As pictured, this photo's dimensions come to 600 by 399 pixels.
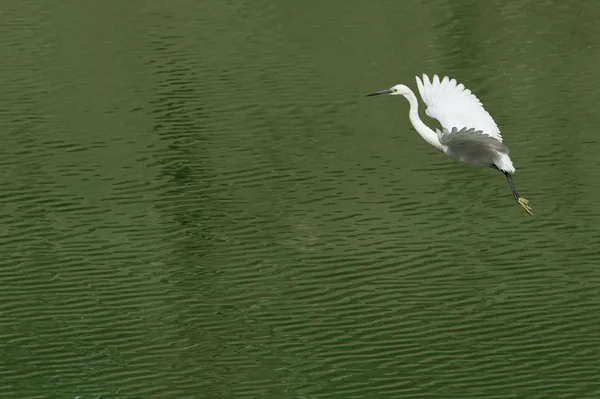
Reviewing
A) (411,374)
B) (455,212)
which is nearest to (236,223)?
(455,212)

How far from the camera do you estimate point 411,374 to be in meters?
13.6

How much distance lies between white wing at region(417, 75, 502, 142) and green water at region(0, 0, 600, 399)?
1.61m

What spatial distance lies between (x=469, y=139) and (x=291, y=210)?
4723mm

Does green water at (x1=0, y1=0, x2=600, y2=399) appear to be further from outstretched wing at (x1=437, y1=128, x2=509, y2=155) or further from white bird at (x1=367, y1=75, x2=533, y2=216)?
outstretched wing at (x1=437, y1=128, x2=509, y2=155)

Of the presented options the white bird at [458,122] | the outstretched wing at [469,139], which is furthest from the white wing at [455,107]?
the outstretched wing at [469,139]

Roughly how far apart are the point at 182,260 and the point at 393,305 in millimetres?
3048

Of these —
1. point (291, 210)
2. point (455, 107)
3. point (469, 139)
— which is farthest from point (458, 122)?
point (291, 210)

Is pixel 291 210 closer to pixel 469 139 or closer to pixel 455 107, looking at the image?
pixel 455 107

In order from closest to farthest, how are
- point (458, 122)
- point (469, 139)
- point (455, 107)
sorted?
point (469, 139), point (458, 122), point (455, 107)

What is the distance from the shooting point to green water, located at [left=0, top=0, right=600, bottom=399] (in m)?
14.1

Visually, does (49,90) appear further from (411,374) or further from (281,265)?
(411,374)

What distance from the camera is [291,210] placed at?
62.5 feet

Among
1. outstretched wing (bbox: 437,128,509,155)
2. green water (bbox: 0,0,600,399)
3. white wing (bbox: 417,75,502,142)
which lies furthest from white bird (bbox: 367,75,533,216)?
green water (bbox: 0,0,600,399)

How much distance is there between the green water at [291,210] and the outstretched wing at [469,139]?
1717mm
